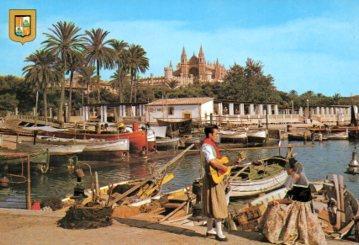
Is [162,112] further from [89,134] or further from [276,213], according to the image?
[276,213]

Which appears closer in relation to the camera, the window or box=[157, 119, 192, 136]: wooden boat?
box=[157, 119, 192, 136]: wooden boat

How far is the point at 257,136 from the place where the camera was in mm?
55156

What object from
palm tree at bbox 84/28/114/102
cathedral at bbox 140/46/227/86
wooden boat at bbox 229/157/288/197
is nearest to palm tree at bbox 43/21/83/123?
palm tree at bbox 84/28/114/102

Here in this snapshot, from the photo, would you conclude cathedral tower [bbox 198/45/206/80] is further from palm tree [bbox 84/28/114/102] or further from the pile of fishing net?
the pile of fishing net

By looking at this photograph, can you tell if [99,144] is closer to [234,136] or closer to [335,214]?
[234,136]

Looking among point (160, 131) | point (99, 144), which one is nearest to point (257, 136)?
point (160, 131)

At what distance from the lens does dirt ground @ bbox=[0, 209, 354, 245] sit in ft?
25.9

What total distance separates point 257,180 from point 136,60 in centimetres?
6419

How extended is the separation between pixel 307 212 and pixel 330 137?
61.5 metres

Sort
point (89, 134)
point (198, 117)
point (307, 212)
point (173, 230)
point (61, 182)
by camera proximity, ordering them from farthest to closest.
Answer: point (198, 117)
point (89, 134)
point (61, 182)
point (173, 230)
point (307, 212)

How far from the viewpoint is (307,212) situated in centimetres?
754

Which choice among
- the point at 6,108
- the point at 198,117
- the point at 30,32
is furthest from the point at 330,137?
the point at 30,32

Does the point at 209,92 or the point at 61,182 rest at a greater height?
the point at 209,92

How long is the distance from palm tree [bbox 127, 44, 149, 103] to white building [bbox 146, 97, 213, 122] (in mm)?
14877
